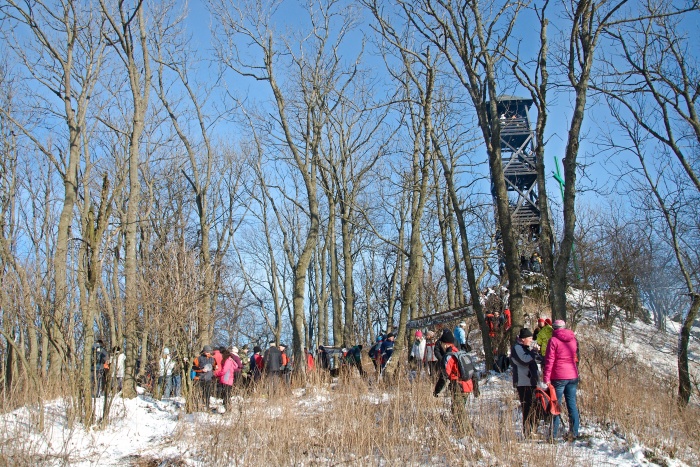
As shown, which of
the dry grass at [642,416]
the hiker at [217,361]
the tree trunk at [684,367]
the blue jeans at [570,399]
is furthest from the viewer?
the hiker at [217,361]

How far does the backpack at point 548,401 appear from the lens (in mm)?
6457

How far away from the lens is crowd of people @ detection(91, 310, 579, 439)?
6.56 meters

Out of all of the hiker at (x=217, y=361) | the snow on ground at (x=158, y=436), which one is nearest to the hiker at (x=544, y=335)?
the snow on ground at (x=158, y=436)

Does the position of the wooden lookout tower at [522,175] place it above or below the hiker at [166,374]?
above

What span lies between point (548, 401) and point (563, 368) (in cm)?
43

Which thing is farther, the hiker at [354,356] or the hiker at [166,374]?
the hiker at [354,356]

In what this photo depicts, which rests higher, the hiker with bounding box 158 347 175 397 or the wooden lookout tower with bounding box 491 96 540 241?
the wooden lookout tower with bounding box 491 96 540 241

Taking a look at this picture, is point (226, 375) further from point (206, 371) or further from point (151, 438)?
point (151, 438)

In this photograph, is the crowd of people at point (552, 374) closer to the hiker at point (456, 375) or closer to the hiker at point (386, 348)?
the hiker at point (456, 375)

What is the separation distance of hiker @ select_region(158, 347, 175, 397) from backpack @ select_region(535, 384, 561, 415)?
725 cm

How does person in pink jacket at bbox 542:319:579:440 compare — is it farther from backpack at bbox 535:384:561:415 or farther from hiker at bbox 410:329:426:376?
hiker at bbox 410:329:426:376

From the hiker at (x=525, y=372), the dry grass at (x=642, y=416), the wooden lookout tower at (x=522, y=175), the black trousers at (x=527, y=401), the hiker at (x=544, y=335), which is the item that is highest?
the wooden lookout tower at (x=522, y=175)

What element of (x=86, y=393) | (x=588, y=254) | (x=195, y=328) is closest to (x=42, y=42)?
(x=195, y=328)

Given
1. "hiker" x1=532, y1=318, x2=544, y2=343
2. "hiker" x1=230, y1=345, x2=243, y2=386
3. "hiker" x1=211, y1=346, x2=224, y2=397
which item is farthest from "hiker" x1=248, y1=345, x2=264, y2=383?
"hiker" x1=532, y1=318, x2=544, y2=343
